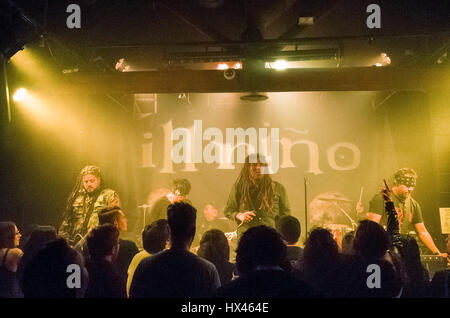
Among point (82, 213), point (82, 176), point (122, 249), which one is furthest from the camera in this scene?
point (82, 176)

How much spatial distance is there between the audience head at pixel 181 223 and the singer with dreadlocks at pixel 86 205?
3.02m

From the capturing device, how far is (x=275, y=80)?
237 inches

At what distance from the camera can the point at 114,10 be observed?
631cm

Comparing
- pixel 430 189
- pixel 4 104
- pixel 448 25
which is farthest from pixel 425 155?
pixel 4 104

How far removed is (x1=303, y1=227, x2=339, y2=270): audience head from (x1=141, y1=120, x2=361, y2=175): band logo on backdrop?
23.5ft

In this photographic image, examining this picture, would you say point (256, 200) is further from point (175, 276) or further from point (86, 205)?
point (175, 276)

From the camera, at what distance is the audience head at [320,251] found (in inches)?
107

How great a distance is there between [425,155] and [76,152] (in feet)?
23.0

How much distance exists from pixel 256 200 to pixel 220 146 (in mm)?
5107

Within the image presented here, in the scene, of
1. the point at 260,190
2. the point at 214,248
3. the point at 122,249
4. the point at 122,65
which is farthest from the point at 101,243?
the point at 122,65

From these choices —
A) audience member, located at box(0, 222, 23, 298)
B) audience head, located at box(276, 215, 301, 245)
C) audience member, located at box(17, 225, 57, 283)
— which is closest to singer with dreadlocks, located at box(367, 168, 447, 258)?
audience head, located at box(276, 215, 301, 245)

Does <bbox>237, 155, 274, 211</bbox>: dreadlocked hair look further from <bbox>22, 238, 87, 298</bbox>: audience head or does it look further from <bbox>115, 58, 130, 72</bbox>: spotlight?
<bbox>115, 58, 130, 72</bbox>: spotlight
